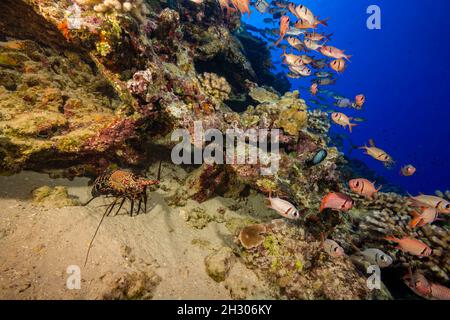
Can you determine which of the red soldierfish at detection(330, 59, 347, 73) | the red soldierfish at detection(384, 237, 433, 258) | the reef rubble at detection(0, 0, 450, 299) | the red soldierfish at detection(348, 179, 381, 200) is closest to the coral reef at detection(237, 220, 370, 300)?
the reef rubble at detection(0, 0, 450, 299)

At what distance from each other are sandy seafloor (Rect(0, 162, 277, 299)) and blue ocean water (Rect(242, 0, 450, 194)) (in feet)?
206

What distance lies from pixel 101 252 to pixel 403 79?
340 feet

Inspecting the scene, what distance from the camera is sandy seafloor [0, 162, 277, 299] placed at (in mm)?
2773

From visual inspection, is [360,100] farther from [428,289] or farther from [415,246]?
[428,289]

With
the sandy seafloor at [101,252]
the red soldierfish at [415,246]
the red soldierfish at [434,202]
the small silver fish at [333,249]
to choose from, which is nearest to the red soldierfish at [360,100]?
the red soldierfish at [434,202]

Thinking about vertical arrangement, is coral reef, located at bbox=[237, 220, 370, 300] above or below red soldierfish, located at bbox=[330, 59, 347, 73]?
below

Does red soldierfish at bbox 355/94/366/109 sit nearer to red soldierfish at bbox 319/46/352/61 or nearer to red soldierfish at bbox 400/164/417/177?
red soldierfish at bbox 319/46/352/61

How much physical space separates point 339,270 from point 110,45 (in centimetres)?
497

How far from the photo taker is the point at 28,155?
359 cm

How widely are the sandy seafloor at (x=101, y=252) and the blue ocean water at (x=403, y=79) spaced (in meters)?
62.7

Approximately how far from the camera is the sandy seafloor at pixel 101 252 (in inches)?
109

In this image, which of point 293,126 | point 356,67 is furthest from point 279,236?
point 356,67

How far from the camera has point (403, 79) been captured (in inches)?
3201
